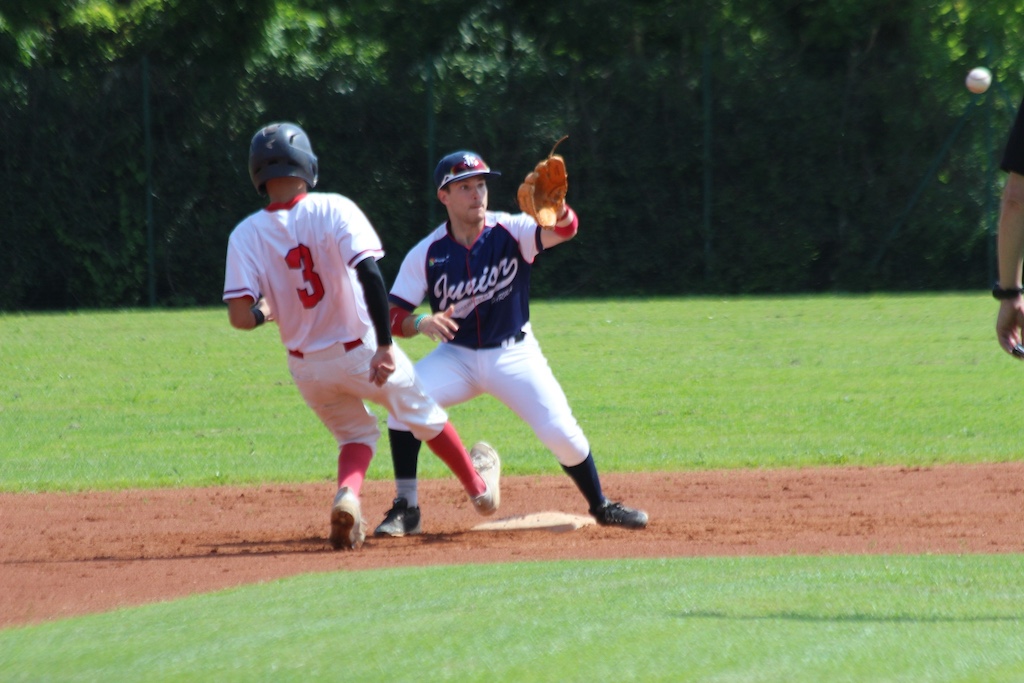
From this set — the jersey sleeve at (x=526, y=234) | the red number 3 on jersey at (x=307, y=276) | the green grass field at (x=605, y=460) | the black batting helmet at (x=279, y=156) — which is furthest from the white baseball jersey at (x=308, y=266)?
the green grass field at (x=605, y=460)

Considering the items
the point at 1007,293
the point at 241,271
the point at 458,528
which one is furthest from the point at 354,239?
the point at 1007,293

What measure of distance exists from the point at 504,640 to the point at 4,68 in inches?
735

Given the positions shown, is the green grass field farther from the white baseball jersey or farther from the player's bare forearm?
the player's bare forearm

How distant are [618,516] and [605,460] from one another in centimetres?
259

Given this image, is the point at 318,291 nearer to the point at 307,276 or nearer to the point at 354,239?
the point at 307,276

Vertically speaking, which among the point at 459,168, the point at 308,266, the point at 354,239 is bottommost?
the point at 308,266

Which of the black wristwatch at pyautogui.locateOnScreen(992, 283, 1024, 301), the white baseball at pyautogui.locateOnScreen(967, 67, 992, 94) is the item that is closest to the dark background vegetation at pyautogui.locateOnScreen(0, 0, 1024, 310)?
the white baseball at pyautogui.locateOnScreen(967, 67, 992, 94)

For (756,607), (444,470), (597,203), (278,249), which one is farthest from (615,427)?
(597,203)

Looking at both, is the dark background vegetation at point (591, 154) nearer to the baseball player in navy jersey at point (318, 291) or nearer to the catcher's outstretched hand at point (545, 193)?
the catcher's outstretched hand at point (545, 193)

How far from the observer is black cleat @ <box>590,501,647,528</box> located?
668cm

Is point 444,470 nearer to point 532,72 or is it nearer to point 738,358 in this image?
point 738,358

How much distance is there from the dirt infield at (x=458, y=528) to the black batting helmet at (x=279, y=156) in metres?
1.71

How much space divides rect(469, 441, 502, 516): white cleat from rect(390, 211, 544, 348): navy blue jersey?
68 centimetres

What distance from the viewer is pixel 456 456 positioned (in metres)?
6.46
